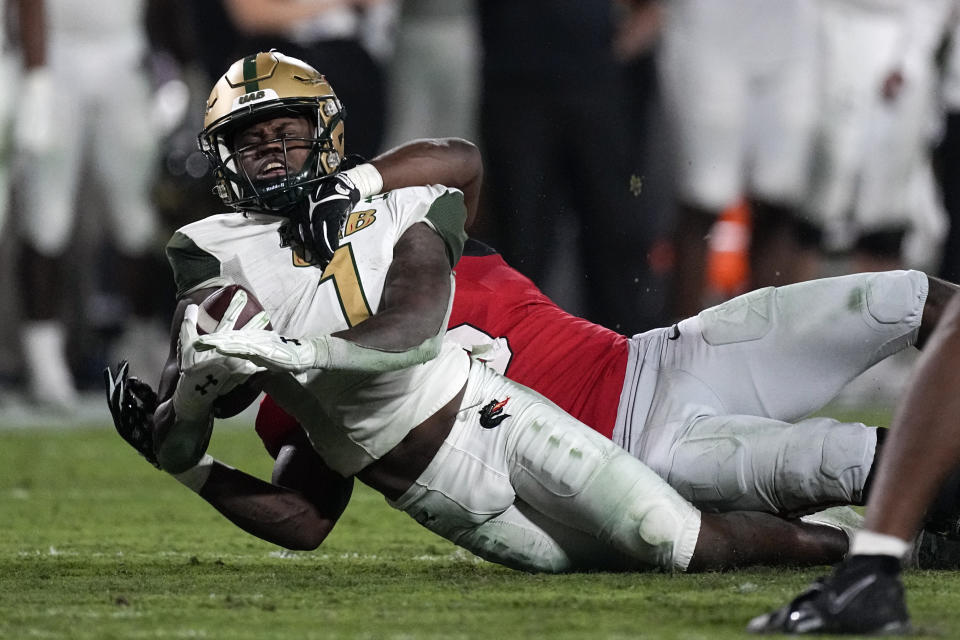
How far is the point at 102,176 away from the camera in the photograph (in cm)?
728

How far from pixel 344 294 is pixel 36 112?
4266 mm

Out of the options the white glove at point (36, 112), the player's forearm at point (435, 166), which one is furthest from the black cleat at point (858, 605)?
the white glove at point (36, 112)

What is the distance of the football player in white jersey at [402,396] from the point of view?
2902mm

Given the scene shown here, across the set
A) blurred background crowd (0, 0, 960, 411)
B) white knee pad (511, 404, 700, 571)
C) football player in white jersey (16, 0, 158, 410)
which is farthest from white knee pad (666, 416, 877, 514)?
football player in white jersey (16, 0, 158, 410)

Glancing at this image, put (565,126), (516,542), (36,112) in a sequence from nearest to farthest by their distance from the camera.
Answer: (516,542)
(565,126)
(36,112)

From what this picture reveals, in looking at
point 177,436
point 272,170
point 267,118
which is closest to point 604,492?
point 177,436

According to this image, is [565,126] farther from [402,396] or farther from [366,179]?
[402,396]

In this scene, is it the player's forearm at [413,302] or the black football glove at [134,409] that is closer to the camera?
the player's forearm at [413,302]

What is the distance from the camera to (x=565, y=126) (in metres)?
6.15

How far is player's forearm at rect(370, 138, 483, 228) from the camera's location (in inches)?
132

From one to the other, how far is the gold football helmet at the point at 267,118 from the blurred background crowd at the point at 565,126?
8.81 ft

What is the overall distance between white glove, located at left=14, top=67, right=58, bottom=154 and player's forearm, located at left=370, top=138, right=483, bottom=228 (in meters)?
3.77

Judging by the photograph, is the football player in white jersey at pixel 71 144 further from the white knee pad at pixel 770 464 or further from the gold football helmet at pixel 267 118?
the white knee pad at pixel 770 464

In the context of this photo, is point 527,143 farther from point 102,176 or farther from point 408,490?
point 408,490
